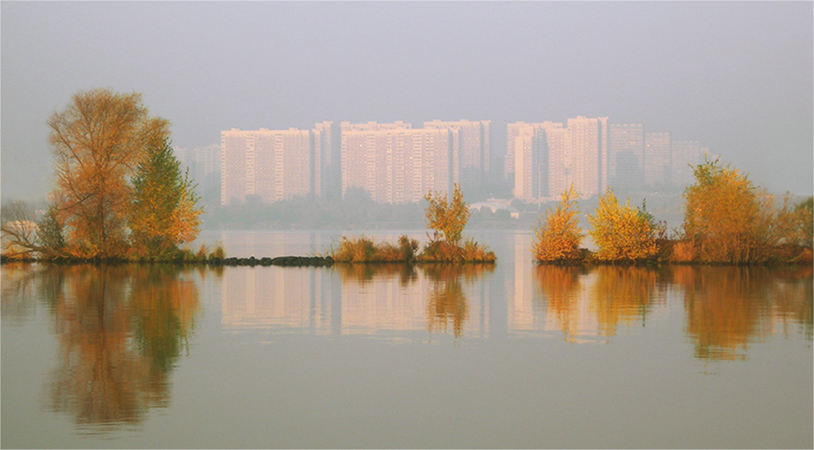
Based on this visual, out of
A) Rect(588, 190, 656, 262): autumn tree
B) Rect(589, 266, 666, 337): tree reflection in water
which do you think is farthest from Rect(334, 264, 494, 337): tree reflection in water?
Rect(588, 190, 656, 262): autumn tree

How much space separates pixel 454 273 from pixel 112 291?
837 cm

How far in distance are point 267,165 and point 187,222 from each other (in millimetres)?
57176

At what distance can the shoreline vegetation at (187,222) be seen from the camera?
832 inches

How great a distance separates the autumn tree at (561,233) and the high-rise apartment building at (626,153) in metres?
46.8

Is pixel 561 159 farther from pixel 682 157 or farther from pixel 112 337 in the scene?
pixel 112 337

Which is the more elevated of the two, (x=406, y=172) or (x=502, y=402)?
(x=406, y=172)

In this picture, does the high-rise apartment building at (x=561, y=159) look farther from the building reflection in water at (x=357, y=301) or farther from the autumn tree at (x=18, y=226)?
the building reflection in water at (x=357, y=301)

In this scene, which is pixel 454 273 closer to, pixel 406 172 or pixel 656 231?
pixel 656 231

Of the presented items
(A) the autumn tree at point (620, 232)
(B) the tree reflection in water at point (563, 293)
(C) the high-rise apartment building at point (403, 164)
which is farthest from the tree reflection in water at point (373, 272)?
(C) the high-rise apartment building at point (403, 164)

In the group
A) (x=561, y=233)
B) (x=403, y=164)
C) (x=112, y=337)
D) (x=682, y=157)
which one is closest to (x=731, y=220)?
(x=561, y=233)

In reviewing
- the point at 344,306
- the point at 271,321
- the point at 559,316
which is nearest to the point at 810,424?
the point at 559,316

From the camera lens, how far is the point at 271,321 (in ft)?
34.3

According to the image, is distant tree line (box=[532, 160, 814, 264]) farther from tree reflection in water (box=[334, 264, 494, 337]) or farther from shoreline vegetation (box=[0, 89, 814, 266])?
tree reflection in water (box=[334, 264, 494, 337])

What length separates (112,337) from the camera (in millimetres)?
8766
